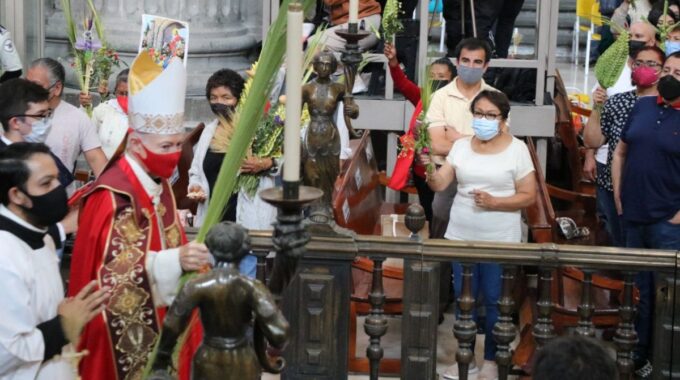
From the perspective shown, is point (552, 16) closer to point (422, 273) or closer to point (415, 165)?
point (415, 165)

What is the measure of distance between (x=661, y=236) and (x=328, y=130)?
86.2 inches

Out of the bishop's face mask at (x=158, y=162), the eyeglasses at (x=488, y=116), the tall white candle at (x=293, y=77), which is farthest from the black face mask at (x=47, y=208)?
the eyeglasses at (x=488, y=116)

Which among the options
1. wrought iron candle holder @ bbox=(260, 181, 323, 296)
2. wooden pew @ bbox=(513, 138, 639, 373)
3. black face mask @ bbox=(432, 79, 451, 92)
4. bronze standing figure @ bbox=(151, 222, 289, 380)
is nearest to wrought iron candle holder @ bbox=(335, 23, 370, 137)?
wrought iron candle holder @ bbox=(260, 181, 323, 296)

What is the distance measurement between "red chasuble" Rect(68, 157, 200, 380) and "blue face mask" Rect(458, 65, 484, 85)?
340cm

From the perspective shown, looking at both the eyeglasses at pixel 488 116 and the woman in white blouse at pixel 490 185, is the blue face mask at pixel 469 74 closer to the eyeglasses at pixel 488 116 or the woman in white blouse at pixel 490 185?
the woman in white blouse at pixel 490 185

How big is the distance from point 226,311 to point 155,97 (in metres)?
1.32

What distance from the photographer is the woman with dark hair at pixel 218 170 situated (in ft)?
23.9

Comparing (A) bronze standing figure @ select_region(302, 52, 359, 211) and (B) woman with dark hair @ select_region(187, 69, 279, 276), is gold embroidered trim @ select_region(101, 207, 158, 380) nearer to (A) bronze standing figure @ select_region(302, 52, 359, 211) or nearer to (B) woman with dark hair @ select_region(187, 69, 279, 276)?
(A) bronze standing figure @ select_region(302, 52, 359, 211)

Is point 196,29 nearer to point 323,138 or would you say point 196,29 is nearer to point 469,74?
point 469,74

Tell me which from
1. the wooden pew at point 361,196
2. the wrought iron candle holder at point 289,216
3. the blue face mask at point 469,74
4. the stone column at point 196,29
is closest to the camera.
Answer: the wrought iron candle holder at point 289,216

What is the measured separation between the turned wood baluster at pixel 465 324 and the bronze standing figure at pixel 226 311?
6.71 feet

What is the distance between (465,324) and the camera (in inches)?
235

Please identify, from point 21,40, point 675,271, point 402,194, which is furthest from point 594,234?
point 21,40

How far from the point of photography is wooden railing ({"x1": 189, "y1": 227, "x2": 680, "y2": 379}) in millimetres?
5797
